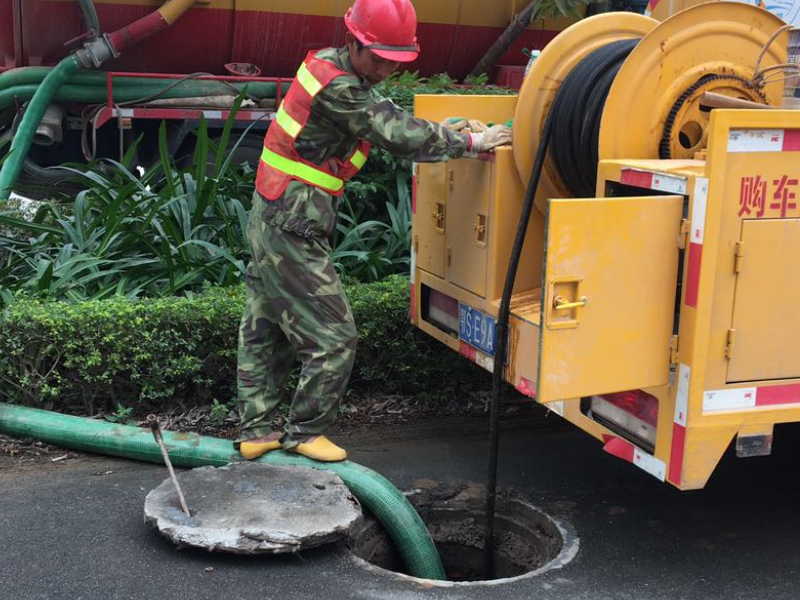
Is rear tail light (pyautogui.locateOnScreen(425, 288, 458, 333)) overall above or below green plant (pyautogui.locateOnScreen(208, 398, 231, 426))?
above

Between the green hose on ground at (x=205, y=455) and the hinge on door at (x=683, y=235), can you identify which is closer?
the hinge on door at (x=683, y=235)

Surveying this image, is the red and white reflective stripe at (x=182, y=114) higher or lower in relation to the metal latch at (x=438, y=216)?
higher

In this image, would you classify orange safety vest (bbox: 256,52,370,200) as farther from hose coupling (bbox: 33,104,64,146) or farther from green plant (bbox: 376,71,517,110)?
hose coupling (bbox: 33,104,64,146)

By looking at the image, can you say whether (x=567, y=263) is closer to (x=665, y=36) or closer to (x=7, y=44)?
(x=665, y=36)

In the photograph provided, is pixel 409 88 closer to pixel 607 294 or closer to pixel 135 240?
pixel 135 240

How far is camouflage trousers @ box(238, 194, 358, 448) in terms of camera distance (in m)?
3.79

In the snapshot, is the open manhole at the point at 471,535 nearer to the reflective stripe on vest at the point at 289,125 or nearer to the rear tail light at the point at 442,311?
the rear tail light at the point at 442,311

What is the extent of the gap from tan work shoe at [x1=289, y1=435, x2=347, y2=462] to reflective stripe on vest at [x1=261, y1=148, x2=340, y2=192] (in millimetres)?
1018

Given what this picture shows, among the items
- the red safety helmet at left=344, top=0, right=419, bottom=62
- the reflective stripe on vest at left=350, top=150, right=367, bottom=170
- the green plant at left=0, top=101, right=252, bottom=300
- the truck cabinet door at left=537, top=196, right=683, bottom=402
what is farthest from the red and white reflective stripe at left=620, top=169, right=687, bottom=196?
the green plant at left=0, top=101, right=252, bottom=300

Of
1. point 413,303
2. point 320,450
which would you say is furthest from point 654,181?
point 320,450

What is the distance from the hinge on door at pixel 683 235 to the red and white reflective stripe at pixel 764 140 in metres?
0.25

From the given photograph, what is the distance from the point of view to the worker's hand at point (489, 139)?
368 centimetres

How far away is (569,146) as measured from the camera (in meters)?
3.68

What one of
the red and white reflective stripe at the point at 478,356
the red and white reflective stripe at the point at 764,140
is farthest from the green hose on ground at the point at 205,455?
the red and white reflective stripe at the point at 764,140
